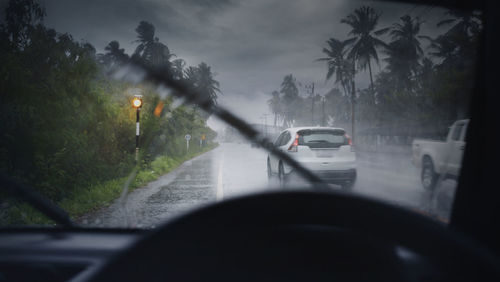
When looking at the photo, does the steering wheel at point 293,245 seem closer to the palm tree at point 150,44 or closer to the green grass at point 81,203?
the palm tree at point 150,44

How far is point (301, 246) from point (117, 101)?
10.7m

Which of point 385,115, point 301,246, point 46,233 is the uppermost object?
point 385,115

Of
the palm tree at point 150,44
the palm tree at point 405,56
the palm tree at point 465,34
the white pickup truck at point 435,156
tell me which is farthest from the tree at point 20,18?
the palm tree at point 405,56

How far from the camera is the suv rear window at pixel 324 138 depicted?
19.8 ft

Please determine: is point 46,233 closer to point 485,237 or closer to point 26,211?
point 485,237

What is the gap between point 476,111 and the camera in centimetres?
178

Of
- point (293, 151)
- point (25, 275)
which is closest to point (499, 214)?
point (25, 275)

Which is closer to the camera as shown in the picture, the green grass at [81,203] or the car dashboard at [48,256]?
the car dashboard at [48,256]

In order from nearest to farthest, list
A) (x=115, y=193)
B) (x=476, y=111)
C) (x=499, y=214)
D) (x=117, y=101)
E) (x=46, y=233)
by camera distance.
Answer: (x=499, y=214) → (x=476, y=111) → (x=46, y=233) → (x=115, y=193) → (x=117, y=101)

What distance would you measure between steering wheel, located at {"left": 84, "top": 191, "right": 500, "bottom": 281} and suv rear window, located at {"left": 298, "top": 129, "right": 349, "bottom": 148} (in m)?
5.22

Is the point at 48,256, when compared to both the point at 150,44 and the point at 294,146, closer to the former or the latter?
the point at 150,44

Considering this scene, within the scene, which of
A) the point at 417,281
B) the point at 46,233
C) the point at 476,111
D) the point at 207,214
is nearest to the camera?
the point at 207,214

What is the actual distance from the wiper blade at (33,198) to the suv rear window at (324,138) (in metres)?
4.53

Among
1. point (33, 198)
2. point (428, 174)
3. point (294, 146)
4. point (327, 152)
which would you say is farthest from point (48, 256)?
point (428, 174)
